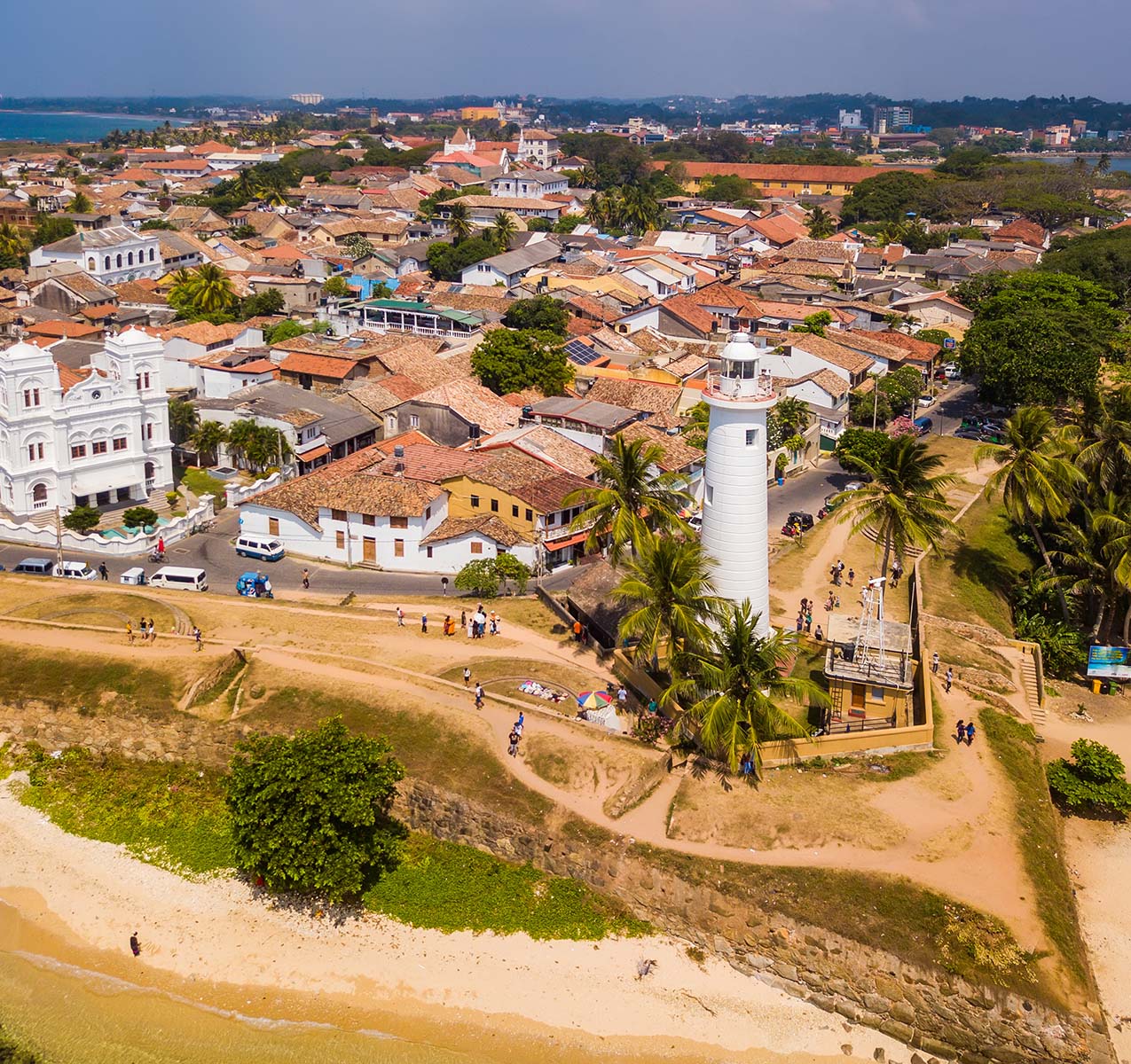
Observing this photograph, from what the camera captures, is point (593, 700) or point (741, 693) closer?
point (741, 693)

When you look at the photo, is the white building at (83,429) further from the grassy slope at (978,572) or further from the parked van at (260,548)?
the grassy slope at (978,572)

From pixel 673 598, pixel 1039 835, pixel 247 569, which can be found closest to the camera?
pixel 1039 835

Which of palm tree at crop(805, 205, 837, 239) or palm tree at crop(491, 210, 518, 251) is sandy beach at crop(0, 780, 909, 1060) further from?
palm tree at crop(805, 205, 837, 239)

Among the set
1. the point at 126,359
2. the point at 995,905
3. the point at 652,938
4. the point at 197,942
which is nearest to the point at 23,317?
the point at 126,359

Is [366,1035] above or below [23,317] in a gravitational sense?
below

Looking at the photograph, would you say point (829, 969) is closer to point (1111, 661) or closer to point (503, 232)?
point (1111, 661)

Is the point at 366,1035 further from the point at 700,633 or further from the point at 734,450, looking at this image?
the point at 734,450

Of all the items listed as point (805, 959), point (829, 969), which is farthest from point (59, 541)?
point (829, 969)
